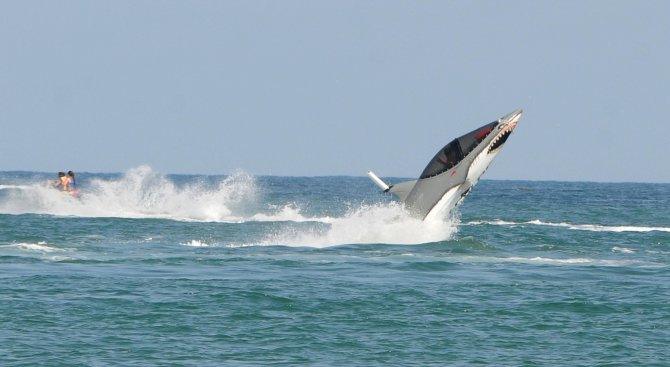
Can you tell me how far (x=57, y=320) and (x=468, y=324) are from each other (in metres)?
8.13

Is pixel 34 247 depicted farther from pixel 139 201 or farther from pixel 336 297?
pixel 139 201

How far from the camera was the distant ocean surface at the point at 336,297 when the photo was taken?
19.5 meters

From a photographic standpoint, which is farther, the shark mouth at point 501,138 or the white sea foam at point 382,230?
the white sea foam at point 382,230

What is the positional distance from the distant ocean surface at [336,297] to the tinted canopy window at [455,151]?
2.32 m

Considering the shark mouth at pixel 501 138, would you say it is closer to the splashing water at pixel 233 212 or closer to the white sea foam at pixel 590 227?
the splashing water at pixel 233 212

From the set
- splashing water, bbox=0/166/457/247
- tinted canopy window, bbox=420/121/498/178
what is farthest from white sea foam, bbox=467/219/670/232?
tinted canopy window, bbox=420/121/498/178

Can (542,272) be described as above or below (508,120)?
below

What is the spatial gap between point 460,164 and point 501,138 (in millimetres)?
1596

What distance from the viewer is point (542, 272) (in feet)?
101

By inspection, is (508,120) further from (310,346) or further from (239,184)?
(239,184)

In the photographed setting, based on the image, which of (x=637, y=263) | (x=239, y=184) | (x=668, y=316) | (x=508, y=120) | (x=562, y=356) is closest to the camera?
(x=562, y=356)

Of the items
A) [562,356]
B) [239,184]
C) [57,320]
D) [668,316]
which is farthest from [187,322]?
[239,184]

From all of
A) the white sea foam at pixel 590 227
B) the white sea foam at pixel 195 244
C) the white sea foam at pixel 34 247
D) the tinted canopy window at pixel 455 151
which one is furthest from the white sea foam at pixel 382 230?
the white sea foam at pixel 590 227

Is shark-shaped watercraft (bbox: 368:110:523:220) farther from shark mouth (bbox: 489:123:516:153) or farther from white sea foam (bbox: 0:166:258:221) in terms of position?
white sea foam (bbox: 0:166:258:221)
